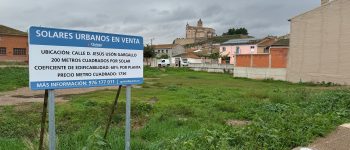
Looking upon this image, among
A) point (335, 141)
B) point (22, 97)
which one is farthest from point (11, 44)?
point (335, 141)

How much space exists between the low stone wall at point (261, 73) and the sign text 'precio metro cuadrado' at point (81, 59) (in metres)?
32.8

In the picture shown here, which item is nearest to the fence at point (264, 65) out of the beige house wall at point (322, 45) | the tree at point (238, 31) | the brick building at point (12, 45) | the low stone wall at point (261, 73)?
the low stone wall at point (261, 73)

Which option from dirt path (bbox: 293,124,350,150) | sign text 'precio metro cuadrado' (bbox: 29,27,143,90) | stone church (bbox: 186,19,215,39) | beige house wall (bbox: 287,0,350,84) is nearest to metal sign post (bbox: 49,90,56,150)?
sign text 'precio metro cuadrado' (bbox: 29,27,143,90)

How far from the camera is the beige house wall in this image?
29.7 meters

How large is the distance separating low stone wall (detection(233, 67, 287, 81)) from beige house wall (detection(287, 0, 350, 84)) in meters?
0.98

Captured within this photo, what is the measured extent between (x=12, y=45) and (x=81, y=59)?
58525 mm

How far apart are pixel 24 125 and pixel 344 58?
27.8m

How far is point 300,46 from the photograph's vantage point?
111 ft

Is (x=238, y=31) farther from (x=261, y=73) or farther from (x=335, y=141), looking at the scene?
(x=335, y=141)

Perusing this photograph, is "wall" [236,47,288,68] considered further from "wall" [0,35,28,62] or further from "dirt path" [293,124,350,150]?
"wall" [0,35,28,62]

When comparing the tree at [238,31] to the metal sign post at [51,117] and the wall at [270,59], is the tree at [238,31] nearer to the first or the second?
the wall at [270,59]

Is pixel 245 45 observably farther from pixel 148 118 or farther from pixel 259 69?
pixel 148 118

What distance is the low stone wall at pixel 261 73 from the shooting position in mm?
36169

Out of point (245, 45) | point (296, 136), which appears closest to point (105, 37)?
point (296, 136)
